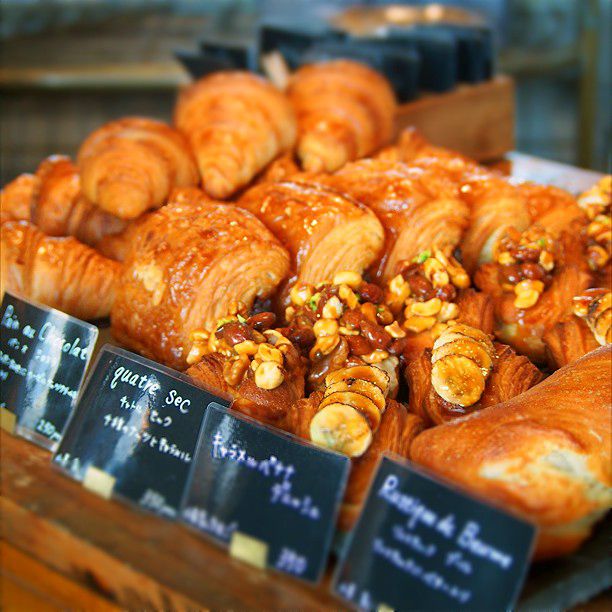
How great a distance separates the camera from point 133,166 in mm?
2025

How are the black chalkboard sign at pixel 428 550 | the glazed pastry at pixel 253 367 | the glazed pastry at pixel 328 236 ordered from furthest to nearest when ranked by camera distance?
the glazed pastry at pixel 328 236 < the glazed pastry at pixel 253 367 < the black chalkboard sign at pixel 428 550

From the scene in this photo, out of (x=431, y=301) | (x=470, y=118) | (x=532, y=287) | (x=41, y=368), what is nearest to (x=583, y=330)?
(x=532, y=287)

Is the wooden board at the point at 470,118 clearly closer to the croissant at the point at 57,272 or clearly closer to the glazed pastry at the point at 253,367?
the croissant at the point at 57,272

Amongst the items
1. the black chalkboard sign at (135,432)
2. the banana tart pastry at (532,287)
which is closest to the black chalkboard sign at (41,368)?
the black chalkboard sign at (135,432)

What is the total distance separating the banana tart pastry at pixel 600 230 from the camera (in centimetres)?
181

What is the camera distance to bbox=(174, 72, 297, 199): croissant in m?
2.16

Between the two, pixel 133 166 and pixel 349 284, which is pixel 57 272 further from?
pixel 349 284

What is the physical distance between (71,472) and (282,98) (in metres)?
1.29

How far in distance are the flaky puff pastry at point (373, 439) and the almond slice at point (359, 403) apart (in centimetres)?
3

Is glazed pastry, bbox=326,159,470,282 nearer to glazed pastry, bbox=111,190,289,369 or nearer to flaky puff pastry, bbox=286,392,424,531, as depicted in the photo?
glazed pastry, bbox=111,190,289,369

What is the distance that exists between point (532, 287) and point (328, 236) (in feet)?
1.35

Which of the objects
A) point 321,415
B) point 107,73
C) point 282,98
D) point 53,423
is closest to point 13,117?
point 107,73

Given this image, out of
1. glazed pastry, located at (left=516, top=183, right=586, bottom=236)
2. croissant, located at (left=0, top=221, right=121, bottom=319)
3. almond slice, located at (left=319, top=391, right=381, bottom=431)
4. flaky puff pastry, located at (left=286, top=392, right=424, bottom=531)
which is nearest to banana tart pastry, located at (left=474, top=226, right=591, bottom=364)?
glazed pastry, located at (left=516, top=183, right=586, bottom=236)

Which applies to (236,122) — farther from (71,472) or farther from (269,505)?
(269,505)
